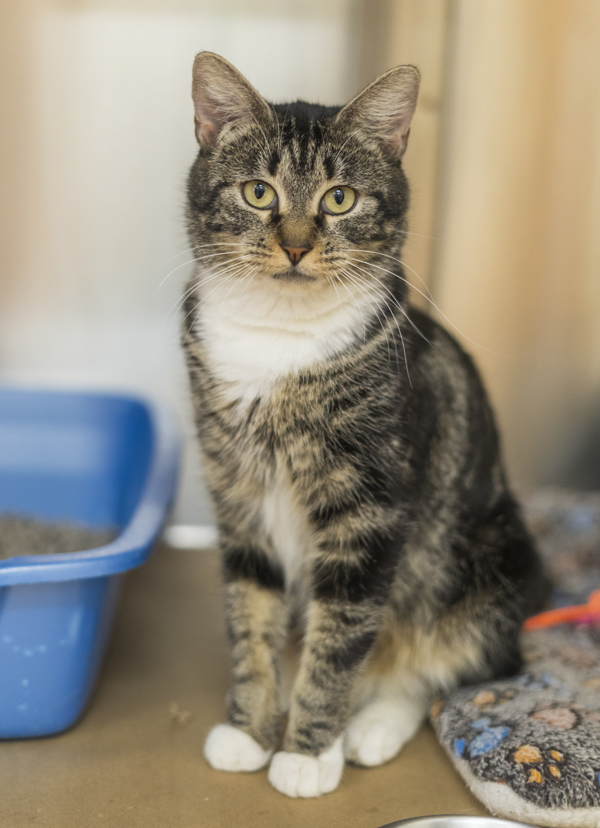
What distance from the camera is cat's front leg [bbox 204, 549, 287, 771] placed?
47.9 inches

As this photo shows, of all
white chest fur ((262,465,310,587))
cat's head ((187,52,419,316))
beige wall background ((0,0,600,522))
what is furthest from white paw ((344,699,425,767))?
beige wall background ((0,0,600,522))

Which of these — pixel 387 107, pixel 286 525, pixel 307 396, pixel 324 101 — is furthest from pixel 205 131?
pixel 324 101

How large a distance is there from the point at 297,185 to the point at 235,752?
823 mm

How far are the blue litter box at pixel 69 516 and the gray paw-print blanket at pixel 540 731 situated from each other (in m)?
0.56

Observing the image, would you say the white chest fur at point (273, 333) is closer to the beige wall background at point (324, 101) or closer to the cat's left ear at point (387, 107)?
the cat's left ear at point (387, 107)

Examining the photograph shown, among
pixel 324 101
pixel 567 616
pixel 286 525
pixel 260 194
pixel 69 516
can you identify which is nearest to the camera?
pixel 260 194

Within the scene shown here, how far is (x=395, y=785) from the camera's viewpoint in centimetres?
120

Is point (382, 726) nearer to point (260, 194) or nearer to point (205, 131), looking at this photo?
point (260, 194)

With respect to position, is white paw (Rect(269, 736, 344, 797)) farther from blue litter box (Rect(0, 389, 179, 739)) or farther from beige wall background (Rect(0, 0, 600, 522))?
beige wall background (Rect(0, 0, 600, 522))

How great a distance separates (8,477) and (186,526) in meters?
0.49

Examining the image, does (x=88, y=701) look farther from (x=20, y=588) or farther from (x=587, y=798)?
(x=587, y=798)

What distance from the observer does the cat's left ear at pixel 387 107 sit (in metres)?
1.16

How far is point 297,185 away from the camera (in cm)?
114

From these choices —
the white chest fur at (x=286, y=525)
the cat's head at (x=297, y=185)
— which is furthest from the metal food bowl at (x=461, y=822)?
the cat's head at (x=297, y=185)
